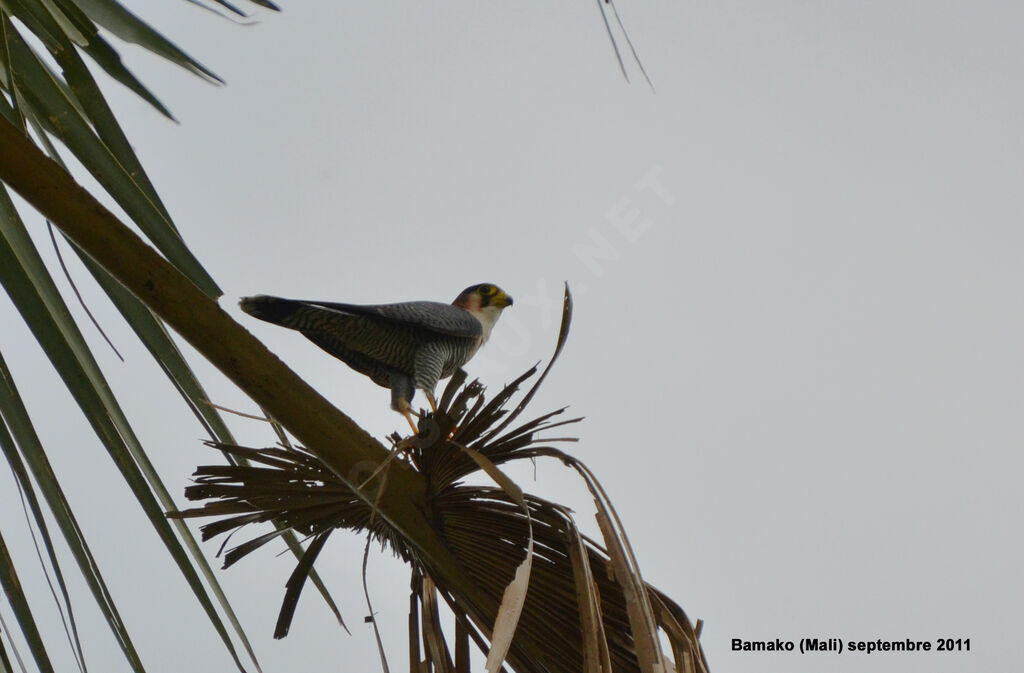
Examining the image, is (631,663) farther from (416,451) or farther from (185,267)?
(185,267)

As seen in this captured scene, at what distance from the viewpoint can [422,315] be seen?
309 cm

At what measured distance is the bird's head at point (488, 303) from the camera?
152 inches

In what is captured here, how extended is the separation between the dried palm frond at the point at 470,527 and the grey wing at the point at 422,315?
1.29 metres

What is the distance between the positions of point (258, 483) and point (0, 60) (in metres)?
0.72

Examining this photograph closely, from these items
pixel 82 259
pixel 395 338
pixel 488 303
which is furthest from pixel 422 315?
pixel 82 259

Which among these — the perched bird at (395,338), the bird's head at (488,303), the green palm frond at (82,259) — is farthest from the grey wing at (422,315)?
the green palm frond at (82,259)

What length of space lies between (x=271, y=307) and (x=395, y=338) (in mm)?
547

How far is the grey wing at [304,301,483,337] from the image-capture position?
292 centimetres

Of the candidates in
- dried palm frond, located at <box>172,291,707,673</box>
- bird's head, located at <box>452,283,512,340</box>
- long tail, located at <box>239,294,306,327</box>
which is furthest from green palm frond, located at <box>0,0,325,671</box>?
bird's head, located at <box>452,283,512,340</box>

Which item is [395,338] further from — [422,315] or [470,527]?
[470,527]

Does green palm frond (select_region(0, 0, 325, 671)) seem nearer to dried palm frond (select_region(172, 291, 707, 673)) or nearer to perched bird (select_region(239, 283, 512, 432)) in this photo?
dried palm frond (select_region(172, 291, 707, 673))

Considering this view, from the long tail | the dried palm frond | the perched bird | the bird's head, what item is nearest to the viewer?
the dried palm frond

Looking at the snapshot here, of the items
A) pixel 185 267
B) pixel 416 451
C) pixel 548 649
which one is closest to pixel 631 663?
pixel 548 649

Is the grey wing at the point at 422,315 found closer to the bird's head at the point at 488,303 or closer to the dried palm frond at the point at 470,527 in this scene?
the bird's head at the point at 488,303
